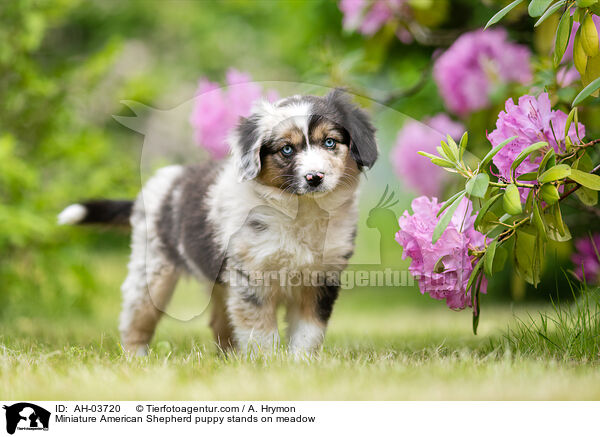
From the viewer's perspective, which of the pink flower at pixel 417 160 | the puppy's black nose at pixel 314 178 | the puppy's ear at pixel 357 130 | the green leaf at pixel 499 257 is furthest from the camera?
the pink flower at pixel 417 160

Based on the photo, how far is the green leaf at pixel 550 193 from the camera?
7.02 ft

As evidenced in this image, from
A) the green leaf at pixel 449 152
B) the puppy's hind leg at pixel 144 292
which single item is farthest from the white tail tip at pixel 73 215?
the green leaf at pixel 449 152

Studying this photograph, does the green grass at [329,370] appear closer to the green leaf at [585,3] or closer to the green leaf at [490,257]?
the green leaf at [490,257]

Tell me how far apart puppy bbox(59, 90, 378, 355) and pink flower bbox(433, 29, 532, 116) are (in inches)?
50.4

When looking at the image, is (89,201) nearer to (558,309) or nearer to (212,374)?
(212,374)

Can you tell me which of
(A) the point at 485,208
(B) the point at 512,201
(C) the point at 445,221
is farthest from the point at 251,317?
(B) the point at 512,201

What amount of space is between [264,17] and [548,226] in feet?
27.6

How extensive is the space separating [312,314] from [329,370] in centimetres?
54

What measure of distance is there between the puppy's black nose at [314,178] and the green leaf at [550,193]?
0.79m

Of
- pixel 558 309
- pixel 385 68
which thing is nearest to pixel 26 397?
pixel 558 309

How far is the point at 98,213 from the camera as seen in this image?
143 inches

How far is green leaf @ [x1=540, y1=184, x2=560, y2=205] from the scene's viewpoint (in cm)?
214

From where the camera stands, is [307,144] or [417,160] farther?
[417,160]

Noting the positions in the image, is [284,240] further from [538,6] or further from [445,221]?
[538,6]
